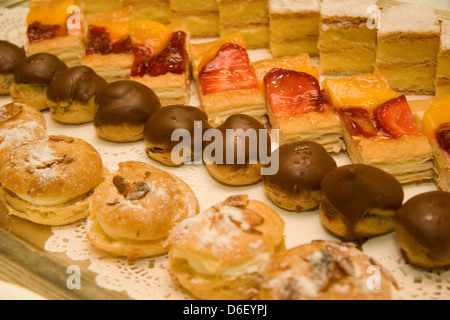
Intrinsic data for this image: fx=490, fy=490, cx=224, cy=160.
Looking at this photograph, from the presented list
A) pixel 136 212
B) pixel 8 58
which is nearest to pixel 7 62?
pixel 8 58

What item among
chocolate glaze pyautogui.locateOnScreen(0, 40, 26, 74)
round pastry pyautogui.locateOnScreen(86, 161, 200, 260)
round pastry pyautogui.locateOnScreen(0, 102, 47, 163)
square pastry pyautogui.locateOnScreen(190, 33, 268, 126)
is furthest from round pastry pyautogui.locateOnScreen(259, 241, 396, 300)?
chocolate glaze pyautogui.locateOnScreen(0, 40, 26, 74)

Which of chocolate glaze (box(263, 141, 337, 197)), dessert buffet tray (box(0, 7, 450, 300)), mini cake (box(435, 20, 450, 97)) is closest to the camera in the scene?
dessert buffet tray (box(0, 7, 450, 300))

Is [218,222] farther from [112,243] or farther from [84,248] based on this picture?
[84,248]

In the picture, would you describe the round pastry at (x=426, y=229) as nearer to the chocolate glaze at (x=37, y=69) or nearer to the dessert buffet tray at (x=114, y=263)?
the dessert buffet tray at (x=114, y=263)

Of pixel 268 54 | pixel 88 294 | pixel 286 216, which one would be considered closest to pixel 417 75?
pixel 268 54

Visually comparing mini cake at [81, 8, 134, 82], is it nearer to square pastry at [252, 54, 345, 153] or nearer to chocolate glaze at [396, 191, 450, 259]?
square pastry at [252, 54, 345, 153]

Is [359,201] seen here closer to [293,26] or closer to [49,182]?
[49,182]
